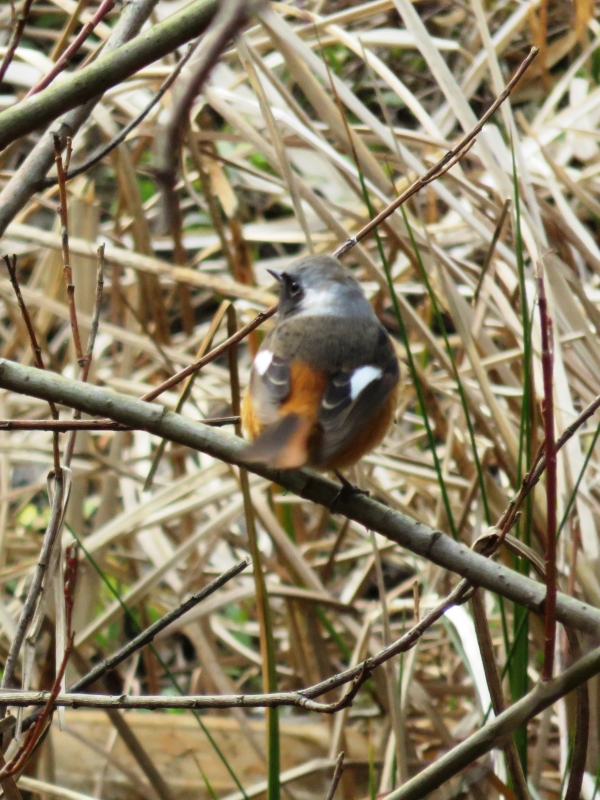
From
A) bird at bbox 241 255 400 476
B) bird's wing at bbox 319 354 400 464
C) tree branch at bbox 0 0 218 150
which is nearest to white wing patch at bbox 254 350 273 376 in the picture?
bird at bbox 241 255 400 476

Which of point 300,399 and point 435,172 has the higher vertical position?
point 435,172

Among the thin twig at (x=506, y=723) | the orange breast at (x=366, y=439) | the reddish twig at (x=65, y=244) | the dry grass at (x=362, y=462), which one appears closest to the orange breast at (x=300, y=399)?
the orange breast at (x=366, y=439)

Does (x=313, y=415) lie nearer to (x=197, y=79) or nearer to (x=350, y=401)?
(x=350, y=401)

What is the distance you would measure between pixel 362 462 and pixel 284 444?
5.59 feet

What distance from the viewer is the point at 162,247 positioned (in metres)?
5.69

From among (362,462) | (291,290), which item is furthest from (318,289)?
(362,462)

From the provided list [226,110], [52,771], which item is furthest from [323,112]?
[52,771]

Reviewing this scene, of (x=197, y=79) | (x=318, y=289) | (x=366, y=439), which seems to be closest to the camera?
(x=197, y=79)

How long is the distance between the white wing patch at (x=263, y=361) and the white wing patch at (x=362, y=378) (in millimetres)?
268

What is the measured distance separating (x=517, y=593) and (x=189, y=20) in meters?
1.29

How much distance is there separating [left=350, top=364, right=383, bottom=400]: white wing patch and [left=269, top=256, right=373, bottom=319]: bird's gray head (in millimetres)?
321

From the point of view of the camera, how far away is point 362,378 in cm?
296

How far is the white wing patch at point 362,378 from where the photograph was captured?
2844mm

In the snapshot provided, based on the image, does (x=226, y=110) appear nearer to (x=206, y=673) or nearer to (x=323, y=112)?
(x=323, y=112)
